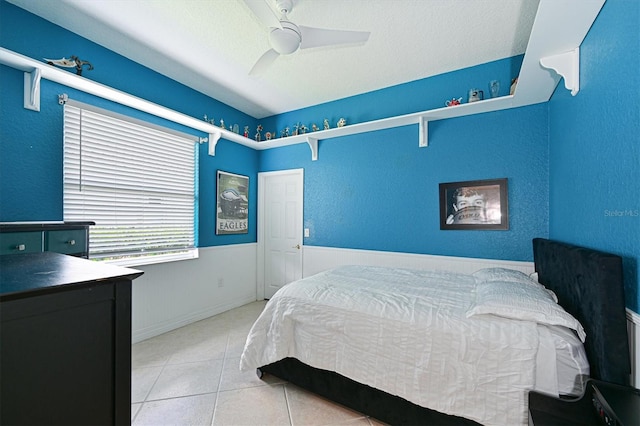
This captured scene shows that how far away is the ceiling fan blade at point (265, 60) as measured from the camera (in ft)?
6.98

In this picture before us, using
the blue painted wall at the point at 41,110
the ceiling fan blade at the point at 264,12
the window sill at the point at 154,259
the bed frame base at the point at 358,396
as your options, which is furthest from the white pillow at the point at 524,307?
the blue painted wall at the point at 41,110

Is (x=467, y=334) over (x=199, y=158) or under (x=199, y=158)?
under

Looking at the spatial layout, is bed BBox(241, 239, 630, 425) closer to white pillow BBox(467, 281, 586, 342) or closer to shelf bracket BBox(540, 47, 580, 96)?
white pillow BBox(467, 281, 586, 342)

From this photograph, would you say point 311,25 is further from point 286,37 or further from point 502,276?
point 502,276

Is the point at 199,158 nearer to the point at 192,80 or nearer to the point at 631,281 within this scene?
the point at 192,80

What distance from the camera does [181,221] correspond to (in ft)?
11.0

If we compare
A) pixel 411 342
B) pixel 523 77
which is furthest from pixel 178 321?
pixel 523 77

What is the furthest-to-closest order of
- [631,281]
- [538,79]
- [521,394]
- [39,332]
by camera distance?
[538,79], [521,394], [631,281], [39,332]

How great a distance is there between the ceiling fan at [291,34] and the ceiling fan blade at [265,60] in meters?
0.07

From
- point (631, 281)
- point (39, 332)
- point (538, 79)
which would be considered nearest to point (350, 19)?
point (538, 79)

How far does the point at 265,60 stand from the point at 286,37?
1.38 feet

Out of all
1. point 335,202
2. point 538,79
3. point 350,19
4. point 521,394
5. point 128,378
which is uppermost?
point 350,19

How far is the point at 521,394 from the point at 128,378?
5.50ft

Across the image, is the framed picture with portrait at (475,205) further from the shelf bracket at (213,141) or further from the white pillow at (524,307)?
the shelf bracket at (213,141)
